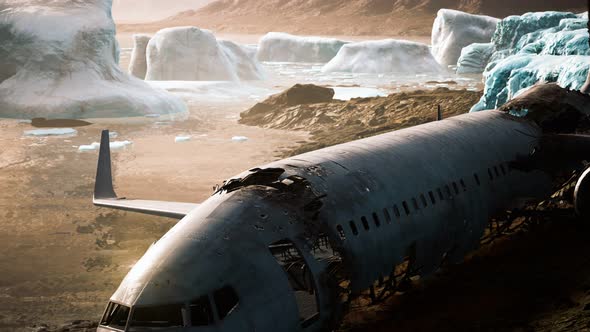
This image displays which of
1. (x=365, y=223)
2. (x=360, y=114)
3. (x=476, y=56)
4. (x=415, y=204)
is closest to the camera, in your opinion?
(x=365, y=223)

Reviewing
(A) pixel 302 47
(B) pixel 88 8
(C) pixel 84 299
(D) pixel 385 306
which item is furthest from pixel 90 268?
(A) pixel 302 47

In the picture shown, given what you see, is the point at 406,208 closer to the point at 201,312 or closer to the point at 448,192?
the point at 448,192

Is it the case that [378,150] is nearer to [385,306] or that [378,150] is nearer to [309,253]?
[385,306]

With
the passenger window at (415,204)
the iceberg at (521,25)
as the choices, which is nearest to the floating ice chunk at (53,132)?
the iceberg at (521,25)

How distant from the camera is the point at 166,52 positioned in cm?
11506

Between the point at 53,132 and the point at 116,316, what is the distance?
71.0m

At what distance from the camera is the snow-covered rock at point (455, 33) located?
160500 millimetres

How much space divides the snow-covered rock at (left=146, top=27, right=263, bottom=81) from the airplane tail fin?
287 feet

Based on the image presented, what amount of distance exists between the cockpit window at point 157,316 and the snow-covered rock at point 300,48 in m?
171

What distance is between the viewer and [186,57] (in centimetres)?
11488

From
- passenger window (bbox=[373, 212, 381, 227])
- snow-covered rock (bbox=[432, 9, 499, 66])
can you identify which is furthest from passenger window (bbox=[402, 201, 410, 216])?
snow-covered rock (bbox=[432, 9, 499, 66])

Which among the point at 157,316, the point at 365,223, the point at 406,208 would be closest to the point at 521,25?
the point at 406,208

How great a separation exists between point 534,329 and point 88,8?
7766 centimetres

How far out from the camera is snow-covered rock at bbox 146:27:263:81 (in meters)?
114
